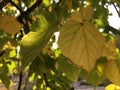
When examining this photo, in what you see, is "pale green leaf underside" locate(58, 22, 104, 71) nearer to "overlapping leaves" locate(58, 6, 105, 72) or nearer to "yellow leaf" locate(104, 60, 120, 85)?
"overlapping leaves" locate(58, 6, 105, 72)

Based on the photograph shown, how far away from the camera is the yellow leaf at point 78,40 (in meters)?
0.58

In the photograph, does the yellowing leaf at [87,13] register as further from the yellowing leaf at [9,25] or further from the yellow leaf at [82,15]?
the yellowing leaf at [9,25]

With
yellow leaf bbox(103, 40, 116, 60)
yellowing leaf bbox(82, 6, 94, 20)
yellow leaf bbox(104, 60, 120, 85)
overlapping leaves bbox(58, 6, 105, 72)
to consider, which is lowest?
yellow leaf bbox(104, 60, 120, 85)

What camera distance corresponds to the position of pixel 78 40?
0.59 m

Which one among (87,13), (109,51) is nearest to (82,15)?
(87,13)

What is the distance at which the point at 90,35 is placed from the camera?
59 centimetres

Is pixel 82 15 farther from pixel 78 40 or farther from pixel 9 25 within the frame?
pixel 9 25

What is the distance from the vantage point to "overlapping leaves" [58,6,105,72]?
58 centimetres

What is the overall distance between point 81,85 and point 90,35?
525 inches

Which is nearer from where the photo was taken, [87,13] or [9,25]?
[87,13]

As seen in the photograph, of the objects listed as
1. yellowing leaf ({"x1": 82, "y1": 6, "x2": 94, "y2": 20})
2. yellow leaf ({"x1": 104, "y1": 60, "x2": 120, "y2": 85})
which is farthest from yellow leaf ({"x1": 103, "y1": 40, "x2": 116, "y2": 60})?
yellowing leaf ({"x1": 82, "y1": 6, "x2": 94, "y2": 20})

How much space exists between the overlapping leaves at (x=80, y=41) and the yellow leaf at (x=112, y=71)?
187 mm

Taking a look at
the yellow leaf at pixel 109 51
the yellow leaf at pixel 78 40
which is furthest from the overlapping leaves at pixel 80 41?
the yellow leaf at pixel 109 51

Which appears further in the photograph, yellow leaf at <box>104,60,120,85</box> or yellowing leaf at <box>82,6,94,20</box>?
yellow leaf at <box>104,60,120,85</box>
